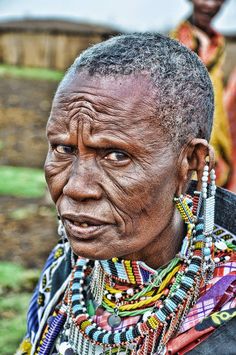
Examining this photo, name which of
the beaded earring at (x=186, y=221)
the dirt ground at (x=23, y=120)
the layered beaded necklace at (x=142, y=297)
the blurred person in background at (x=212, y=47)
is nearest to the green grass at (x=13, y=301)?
the blurred person in background at (x=212, y=47)

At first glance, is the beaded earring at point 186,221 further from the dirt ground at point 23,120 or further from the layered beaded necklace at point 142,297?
the dirt ground at point 23,120

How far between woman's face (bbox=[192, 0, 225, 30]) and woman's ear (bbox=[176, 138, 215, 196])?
3.84m

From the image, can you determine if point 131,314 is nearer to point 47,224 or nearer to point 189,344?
point 189,344

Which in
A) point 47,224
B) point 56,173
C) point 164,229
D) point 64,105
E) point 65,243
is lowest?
point 47,224

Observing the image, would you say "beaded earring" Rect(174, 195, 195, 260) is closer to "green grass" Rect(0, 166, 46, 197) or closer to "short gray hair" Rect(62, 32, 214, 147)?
"short gray hair" Rect(62, 32, 214, 147)

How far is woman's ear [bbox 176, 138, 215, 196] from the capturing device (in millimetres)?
2373

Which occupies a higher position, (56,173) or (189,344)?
(56,173)

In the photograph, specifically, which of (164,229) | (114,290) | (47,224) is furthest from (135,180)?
(47,224)

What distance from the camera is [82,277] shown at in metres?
2.73

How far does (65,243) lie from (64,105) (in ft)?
2.56

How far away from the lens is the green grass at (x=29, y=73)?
805 inches

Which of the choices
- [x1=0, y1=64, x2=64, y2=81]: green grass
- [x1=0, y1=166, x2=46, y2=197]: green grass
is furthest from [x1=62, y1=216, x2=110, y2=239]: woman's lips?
[x1=0, y1=64, x2=64, y2=81]: green grass

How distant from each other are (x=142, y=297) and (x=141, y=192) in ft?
1.40

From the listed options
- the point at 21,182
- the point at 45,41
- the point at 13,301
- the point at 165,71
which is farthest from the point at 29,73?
the point at 165,71
